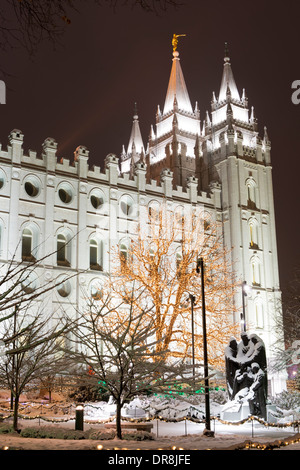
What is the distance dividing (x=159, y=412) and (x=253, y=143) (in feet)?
132

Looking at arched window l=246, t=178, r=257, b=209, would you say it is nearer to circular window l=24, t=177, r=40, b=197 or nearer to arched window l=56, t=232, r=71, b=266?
arched window l=56, t=232, r=71, b=266

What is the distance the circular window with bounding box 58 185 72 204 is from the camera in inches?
1758

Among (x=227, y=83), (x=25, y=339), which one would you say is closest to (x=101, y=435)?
(x=25, y=339)

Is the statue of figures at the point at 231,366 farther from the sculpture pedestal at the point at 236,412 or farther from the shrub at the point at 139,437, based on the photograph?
the shrub at the point at 139,437

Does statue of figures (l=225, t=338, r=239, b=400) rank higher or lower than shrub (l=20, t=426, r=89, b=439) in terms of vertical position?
higher

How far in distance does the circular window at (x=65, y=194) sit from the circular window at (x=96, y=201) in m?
2.08

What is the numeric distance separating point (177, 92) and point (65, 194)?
994 inches

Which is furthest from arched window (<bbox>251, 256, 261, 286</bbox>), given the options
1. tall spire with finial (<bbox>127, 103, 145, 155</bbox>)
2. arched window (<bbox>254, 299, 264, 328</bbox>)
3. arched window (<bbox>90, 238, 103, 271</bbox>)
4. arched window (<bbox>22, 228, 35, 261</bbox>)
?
tall spire with finial (<bbox>127, 103, 145, 155</bbox>)

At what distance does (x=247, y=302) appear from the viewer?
50219mm

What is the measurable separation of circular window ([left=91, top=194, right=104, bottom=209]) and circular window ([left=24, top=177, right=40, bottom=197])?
16.0ft

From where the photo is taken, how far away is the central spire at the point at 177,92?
211 feet

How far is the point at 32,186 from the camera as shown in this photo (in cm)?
4322

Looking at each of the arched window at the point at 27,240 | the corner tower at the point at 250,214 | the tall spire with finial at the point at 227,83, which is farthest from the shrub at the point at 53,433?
the tall spire with finial at the point at 227,83
